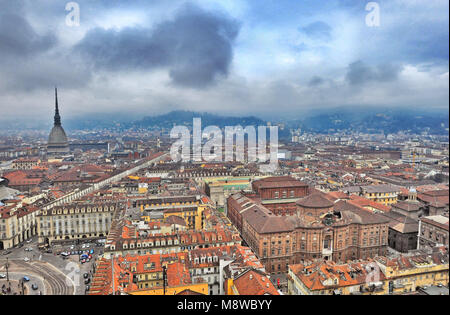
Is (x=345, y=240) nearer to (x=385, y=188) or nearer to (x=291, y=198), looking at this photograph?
(x=291, y=198)

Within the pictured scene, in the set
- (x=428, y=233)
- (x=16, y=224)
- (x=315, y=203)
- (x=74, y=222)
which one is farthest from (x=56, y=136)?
(x=428, y=233)

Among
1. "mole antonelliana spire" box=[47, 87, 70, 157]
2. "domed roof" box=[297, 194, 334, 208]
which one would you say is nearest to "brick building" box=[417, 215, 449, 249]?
"domed roof" box=[297, 194, 334, 208]

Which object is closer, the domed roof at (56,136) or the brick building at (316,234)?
the brick building at (316,234)

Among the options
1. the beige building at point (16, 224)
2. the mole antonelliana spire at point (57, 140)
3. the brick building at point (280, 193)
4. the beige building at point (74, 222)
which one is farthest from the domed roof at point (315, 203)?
the mole antonelliana spire at point (57, 140)

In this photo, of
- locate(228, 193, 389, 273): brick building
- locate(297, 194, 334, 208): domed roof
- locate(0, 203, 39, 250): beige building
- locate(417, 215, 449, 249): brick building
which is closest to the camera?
locate(417, 215, 449, 249): brick building

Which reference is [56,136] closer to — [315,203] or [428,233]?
[315,203]

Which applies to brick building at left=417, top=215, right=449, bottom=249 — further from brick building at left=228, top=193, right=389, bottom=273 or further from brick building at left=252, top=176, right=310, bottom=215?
brick building at left=252, top=176, right=310, bottom=215

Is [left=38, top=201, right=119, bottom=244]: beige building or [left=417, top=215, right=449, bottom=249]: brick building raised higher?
[left=417, top=215, right=449, bottom=249]: brick building

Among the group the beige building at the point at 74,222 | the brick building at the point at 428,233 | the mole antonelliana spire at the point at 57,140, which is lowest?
the beige building at the point at 74,222

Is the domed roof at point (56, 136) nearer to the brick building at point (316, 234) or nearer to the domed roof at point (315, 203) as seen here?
the brick building at point (316, 234)

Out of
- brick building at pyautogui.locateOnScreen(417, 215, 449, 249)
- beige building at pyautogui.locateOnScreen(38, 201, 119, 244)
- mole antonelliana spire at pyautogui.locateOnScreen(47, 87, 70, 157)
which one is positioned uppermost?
mole antonelliana spire at pyautogui.locateOnScreen(47, 87, 70, 157)

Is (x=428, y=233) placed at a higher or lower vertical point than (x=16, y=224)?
higher
